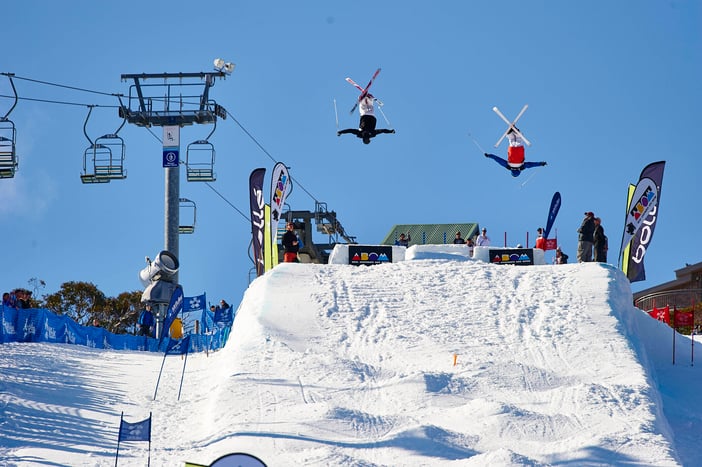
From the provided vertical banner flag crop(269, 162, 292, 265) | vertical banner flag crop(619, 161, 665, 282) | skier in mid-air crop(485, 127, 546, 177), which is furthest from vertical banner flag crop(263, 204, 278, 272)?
vertical banner flag crop(619, 161, 665, 282)

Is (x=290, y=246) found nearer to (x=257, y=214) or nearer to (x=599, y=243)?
(x=257, y=214)

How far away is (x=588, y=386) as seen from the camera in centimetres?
1812

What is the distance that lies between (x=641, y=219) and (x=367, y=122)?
287 inches

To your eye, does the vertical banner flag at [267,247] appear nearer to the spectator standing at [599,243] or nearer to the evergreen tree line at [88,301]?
the spectator standing at [599,243]

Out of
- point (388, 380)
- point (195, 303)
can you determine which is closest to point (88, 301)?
point (195, 303)

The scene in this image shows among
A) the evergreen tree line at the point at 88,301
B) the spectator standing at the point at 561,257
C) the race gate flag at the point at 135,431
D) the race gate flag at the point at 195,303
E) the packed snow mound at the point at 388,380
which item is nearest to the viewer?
the race gate flag at the point at 135,431

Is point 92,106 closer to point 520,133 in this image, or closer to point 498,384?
point 520,133

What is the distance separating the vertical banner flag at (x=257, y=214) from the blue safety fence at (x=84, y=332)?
181 centimetres

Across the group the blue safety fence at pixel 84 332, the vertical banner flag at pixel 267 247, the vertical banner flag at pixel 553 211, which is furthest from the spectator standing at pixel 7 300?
the vertical banner flag at pixel 553 211

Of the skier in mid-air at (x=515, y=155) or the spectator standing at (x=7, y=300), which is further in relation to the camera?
the skier in mid-air at (x=515, y=155)

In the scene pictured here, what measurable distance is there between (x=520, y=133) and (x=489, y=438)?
1395cm

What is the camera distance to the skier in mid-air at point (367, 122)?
26.5m

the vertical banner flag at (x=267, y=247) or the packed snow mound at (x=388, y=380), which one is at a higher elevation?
the vertical banner flag at (x=267, y=247)

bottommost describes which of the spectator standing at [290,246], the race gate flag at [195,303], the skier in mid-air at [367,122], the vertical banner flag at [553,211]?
the race gate flag at [195,303]
